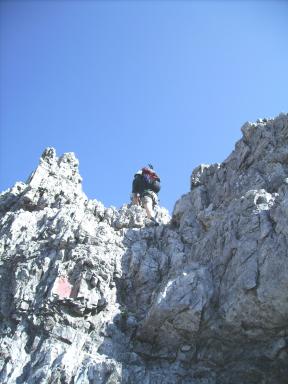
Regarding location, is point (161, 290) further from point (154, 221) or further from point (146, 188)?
point (146, 188)

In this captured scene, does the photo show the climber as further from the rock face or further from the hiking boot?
the rock face

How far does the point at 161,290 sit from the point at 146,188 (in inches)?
797

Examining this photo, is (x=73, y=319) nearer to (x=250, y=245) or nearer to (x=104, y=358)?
(x=104, y=358)

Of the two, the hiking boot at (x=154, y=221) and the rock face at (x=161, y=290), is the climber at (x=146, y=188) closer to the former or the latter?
the hiking boot at (x=154, y=221)

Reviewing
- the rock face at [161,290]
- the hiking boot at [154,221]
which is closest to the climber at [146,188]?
the hiking boot at [154,221]


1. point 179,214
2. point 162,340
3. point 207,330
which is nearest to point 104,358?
point 162,340

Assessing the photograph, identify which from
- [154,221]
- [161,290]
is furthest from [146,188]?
[161,290]

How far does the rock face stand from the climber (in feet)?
19.1

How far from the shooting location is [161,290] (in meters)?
24.1

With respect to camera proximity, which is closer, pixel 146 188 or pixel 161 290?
pixel 161 290

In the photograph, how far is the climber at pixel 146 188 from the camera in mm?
41141

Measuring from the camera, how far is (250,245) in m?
23.6

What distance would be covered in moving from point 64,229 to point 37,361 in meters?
11.1

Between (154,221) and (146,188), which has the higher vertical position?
(146,188)
